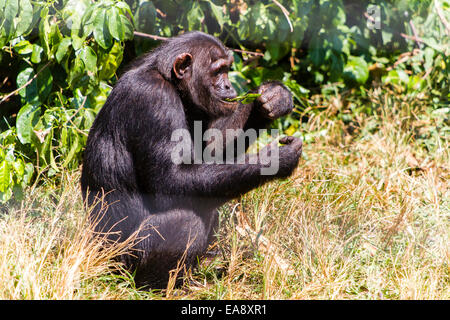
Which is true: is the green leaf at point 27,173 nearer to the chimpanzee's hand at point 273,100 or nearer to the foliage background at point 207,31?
the foliage background at point 207,31

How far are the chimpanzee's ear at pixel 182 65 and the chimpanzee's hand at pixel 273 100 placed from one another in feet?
2.55

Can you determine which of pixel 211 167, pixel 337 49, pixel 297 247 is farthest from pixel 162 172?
pixel 337 49

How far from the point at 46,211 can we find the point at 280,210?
6.46 ft

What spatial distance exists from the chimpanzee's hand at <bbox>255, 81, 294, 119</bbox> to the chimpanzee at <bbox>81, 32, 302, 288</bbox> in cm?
56

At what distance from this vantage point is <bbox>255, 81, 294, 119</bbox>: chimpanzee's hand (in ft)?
16.8

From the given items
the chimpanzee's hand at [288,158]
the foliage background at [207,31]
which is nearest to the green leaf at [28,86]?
the foliage background at [207,31]

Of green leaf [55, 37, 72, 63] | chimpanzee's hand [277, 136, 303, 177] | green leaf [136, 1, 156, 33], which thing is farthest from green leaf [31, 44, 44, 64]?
chimpanzee's hand [277, 136, 303, 177]

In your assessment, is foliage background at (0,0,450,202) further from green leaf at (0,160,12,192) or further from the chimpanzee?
the chimpanzee

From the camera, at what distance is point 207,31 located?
685cm

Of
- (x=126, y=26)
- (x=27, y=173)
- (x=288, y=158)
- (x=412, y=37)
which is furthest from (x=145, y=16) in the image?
(x=412, y=37)

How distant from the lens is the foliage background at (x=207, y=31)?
194 inches

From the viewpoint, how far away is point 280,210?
16.6 feet
